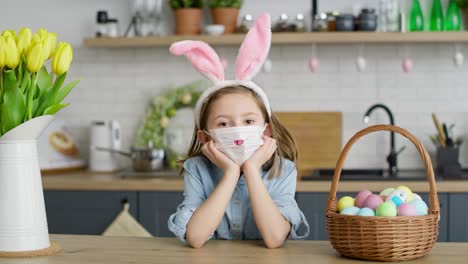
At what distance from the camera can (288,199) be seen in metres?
2.60

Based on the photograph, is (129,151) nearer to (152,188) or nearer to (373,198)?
(152,188)

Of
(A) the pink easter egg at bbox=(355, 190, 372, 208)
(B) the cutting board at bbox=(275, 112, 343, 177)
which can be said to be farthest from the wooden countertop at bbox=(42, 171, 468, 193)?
(A) the pink easter egg at bbox=(355, 190, 372, 208)

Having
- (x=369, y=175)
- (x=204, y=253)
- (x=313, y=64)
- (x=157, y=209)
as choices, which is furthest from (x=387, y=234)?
(x=313, y=64)

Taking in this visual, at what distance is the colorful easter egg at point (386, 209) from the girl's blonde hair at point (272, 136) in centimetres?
56

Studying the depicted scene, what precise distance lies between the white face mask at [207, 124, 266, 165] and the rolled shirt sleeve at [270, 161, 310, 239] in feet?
0.64

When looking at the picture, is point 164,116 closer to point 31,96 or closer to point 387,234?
point 31,96

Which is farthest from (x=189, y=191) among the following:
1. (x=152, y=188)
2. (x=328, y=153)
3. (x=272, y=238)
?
(x=328, y=153)

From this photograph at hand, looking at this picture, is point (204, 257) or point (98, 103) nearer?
point (204, 257)

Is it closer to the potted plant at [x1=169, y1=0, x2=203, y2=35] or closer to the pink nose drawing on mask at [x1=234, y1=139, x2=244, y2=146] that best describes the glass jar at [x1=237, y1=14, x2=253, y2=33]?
the potted plant at [x1=169, y1=0, x2=203, y2=35]

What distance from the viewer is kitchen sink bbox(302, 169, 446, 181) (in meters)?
4.48

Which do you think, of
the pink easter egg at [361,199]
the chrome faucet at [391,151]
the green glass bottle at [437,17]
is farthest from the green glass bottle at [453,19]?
the pink easter egg at [361,199]

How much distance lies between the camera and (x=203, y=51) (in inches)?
97.0

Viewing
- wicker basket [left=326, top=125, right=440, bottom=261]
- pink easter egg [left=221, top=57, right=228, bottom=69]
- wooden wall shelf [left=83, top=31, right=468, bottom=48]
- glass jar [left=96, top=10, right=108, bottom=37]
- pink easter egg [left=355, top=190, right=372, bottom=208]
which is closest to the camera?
wicker basket [left=326, top=125, right=440, bottom=261]

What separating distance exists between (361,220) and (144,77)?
10.8 ft
